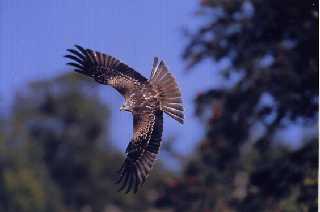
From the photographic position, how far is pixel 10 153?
146 feet

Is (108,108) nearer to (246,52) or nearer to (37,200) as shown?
(37,200)

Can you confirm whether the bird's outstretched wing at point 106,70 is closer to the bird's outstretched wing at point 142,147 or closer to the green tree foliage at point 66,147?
the bird's outstretched wing at point 142,147

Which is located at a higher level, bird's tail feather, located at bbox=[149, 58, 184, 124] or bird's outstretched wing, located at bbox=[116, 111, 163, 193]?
bird's tail feather, located at bbox=[149, 58, 184, 124]

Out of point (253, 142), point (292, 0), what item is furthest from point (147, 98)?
point (253, 142)

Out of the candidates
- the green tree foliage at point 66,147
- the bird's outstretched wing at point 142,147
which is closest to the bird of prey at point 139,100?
the bird's outstretched wing at point 142,147

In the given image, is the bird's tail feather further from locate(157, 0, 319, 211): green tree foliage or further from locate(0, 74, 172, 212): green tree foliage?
locate(0, 74, 172, 212): green tree foliage

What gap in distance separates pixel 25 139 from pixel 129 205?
550cm

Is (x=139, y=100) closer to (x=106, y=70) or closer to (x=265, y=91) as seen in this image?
(x=106, y=70)

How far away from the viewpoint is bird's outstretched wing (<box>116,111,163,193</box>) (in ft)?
29.2

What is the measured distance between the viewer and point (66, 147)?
45062 millimetres

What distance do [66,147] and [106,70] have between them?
36.1 m

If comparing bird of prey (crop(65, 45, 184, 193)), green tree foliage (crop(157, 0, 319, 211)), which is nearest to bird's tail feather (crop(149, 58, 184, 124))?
bird of prey (crop(65, 45, 184, 193))

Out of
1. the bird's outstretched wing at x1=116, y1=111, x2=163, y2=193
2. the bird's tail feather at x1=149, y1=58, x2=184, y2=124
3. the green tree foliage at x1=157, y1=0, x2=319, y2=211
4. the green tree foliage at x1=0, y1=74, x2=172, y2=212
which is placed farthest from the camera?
the green tree foliage at x1=0, y1=74, x2=172, y2=212

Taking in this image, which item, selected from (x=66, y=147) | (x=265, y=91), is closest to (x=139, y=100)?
(x=265, y=91)
